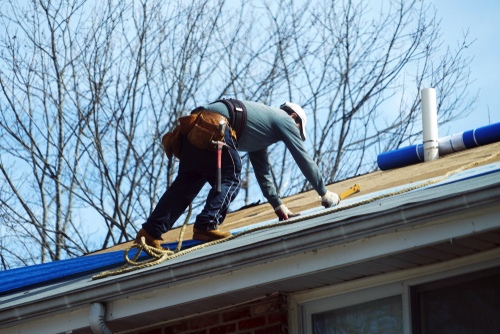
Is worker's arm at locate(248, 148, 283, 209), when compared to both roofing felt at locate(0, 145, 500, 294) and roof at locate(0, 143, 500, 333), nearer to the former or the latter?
roofing felt at locate(0, 145, 500, 294)

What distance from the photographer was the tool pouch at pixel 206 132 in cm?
492

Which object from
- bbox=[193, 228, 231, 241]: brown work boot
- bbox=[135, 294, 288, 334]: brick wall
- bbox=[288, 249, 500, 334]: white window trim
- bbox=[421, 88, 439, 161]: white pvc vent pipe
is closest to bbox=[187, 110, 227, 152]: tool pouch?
bbox=[193, 228, 231, 241]: brown work boot

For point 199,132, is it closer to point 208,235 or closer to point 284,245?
point 208,235

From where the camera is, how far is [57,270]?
6090 millimetres

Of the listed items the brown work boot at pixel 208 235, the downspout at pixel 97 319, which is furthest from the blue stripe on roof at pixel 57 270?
the downspout at pixel 97 319

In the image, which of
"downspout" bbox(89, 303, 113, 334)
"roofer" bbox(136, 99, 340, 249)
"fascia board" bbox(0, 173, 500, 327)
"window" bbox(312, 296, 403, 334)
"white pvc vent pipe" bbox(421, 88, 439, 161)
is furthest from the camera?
"white pvc vent pipe" bbox(421, 88, 439, 161)

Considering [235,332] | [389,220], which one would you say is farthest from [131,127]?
[389,220]

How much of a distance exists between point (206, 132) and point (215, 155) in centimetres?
24

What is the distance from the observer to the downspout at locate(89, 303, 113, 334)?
3.93 metres

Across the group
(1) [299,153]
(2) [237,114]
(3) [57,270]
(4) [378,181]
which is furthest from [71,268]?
(4) [378,181]

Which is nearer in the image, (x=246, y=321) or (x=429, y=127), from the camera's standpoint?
(x=246, y=321)

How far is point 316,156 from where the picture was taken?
15.9 meters

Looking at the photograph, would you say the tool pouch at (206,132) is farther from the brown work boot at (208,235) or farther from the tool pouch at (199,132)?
the brown work boot at (208,235)

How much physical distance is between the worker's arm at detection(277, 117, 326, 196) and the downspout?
1987 millimetres
